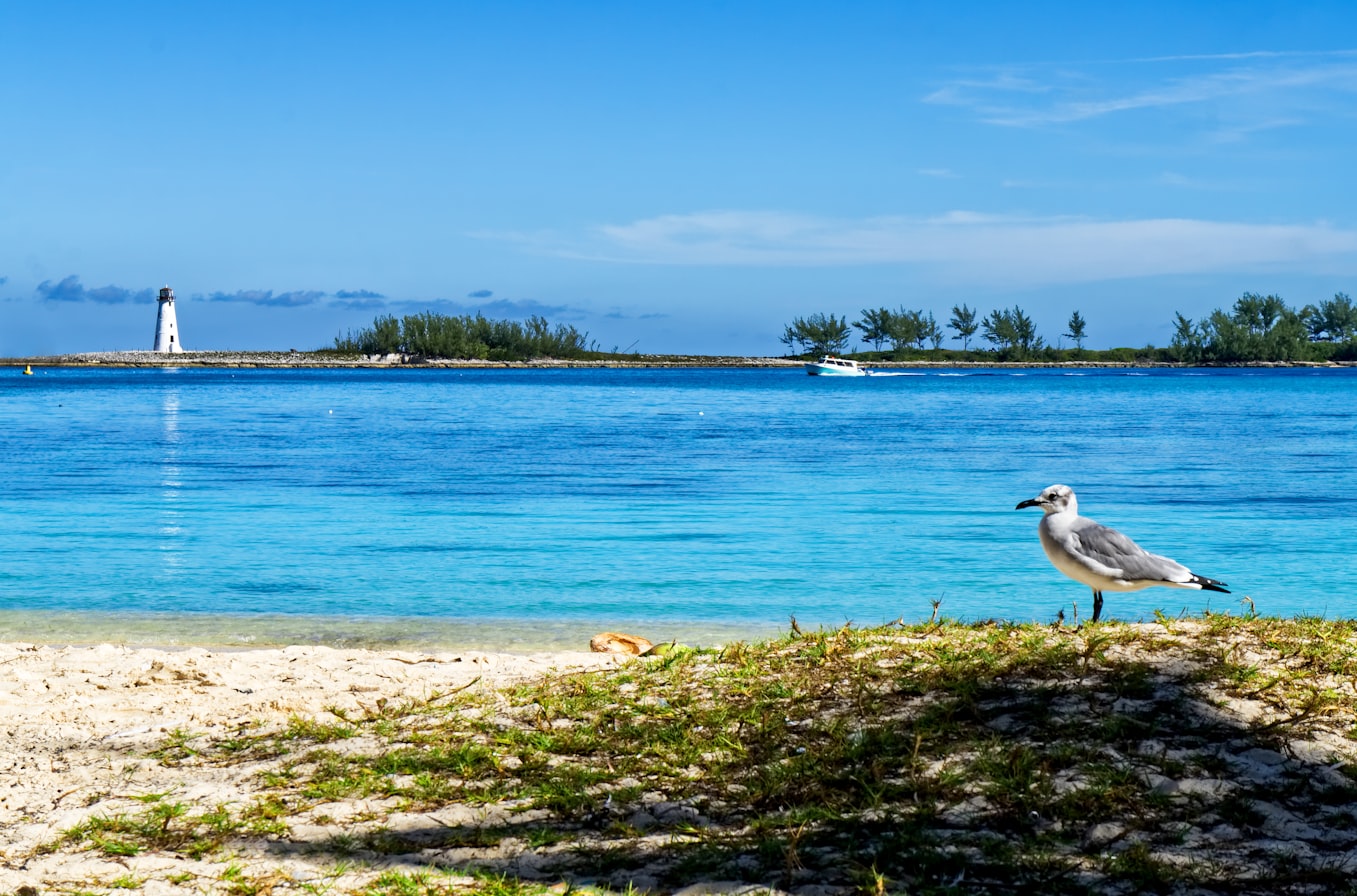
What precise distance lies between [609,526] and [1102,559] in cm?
1469

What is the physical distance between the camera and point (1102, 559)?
7270 mm

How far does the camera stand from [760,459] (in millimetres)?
36094

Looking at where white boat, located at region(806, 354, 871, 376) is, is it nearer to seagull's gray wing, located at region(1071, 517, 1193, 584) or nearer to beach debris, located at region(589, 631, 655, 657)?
beach debris, located at region(589, 631, 655, 657)

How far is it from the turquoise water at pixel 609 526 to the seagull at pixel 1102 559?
236 inches

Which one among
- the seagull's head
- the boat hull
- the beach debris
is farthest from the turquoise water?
the boat hull

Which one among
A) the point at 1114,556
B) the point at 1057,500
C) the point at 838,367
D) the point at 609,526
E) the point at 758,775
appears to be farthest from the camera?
the point at 838,367

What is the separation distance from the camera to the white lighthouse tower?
506ft

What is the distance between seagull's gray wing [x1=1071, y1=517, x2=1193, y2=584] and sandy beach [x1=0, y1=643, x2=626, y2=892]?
9.57 feet

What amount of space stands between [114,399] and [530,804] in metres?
82.8

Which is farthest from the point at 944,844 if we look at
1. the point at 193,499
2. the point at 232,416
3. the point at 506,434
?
the point at 232,416

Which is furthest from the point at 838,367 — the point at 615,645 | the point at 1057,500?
the point at 1057,500

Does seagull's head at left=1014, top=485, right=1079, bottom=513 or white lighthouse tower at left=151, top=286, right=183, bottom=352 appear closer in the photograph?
seagull's head at left=1014, top=485, right=1079, bottom=513

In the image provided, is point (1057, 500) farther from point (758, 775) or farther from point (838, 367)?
point (838, 367)

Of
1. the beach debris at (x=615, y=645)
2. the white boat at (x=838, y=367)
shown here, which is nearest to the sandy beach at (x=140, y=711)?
the beach debris at (x=615, y=645)
